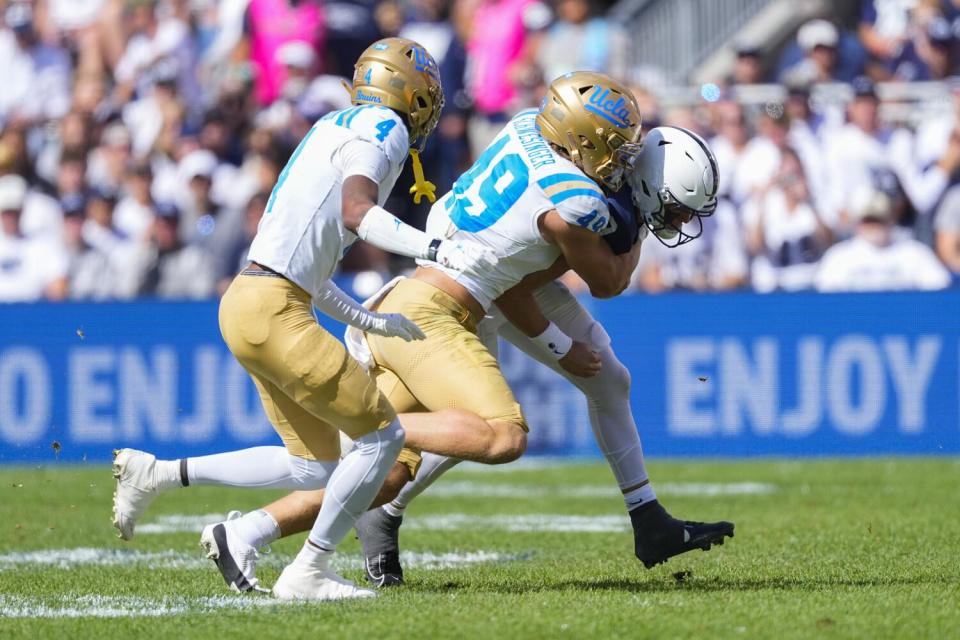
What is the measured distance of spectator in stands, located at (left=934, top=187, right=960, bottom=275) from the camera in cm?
1194

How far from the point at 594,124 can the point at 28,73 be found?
10.8 metres

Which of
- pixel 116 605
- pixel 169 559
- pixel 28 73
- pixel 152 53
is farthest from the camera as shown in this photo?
pixel 28 73

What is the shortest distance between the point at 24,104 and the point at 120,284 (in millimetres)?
3003

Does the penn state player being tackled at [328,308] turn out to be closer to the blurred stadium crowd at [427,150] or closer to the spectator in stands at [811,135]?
the blurred stadium crowd at [427,150]

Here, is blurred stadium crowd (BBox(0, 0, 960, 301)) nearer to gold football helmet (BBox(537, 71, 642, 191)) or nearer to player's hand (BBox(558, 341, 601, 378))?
player's hand (BBox(558, 341, 601, 378))

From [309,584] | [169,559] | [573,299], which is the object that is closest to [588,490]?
[169,559]

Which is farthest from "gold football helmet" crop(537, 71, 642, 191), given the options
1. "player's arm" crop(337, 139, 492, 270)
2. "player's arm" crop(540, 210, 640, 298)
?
"player's arm" crop(337, 139, 492, 270)

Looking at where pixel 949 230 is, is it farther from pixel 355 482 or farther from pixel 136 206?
pixel 355 482

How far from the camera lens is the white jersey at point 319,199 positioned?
5297 mm

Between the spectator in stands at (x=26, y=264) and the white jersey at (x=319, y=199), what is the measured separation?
818cm

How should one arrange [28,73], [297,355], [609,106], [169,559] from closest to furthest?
1. [297,355]
2. [609,106]
3. [169,559]
4. [28,73]

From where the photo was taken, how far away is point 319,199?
531 cm

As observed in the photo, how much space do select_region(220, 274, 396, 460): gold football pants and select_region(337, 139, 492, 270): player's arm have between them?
0.38m

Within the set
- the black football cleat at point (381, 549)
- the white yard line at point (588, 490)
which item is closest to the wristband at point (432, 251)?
the black football cleat at point (381, 549)
